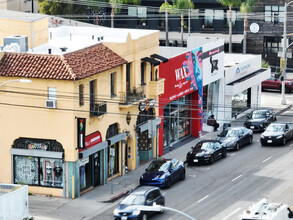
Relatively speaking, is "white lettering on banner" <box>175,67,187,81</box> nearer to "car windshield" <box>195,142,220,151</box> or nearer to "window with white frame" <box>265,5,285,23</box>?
"car windshield" <box>195,142,220,151</box>

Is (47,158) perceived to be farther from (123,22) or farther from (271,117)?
(123,22)

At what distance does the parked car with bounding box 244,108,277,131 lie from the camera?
65.3 m

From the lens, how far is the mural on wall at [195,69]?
61.6 metres

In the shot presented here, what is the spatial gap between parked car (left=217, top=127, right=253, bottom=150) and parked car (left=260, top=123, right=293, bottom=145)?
1.07 meters

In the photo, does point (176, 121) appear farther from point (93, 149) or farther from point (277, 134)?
point (93, 149)

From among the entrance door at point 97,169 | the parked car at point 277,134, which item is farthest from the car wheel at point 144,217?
the parked car at point 277,134

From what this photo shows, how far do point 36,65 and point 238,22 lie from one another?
2168 inches

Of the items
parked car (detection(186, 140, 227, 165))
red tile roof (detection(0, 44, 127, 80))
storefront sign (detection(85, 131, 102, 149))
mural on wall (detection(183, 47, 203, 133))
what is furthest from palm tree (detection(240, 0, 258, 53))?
storefront sign (detection(85, 131, 102, 149))

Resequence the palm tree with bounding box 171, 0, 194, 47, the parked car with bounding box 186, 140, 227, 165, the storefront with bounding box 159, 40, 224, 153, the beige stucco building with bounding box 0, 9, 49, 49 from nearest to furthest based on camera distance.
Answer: the beige stucco building with bounding box 0, 9, 49, 49
the parked car with bounding box 186, 140, 227, 165
the storefront with bounding box 159, 40, 224, 153
the palm tree with bounding box 171, 0, 194, 47

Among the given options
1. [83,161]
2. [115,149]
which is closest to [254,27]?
[115,149]

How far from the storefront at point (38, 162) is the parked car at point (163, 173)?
4.88 meters

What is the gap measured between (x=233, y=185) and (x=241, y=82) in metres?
21.9

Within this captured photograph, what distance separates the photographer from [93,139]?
49.6 metres

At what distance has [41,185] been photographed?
48781 millimetres
